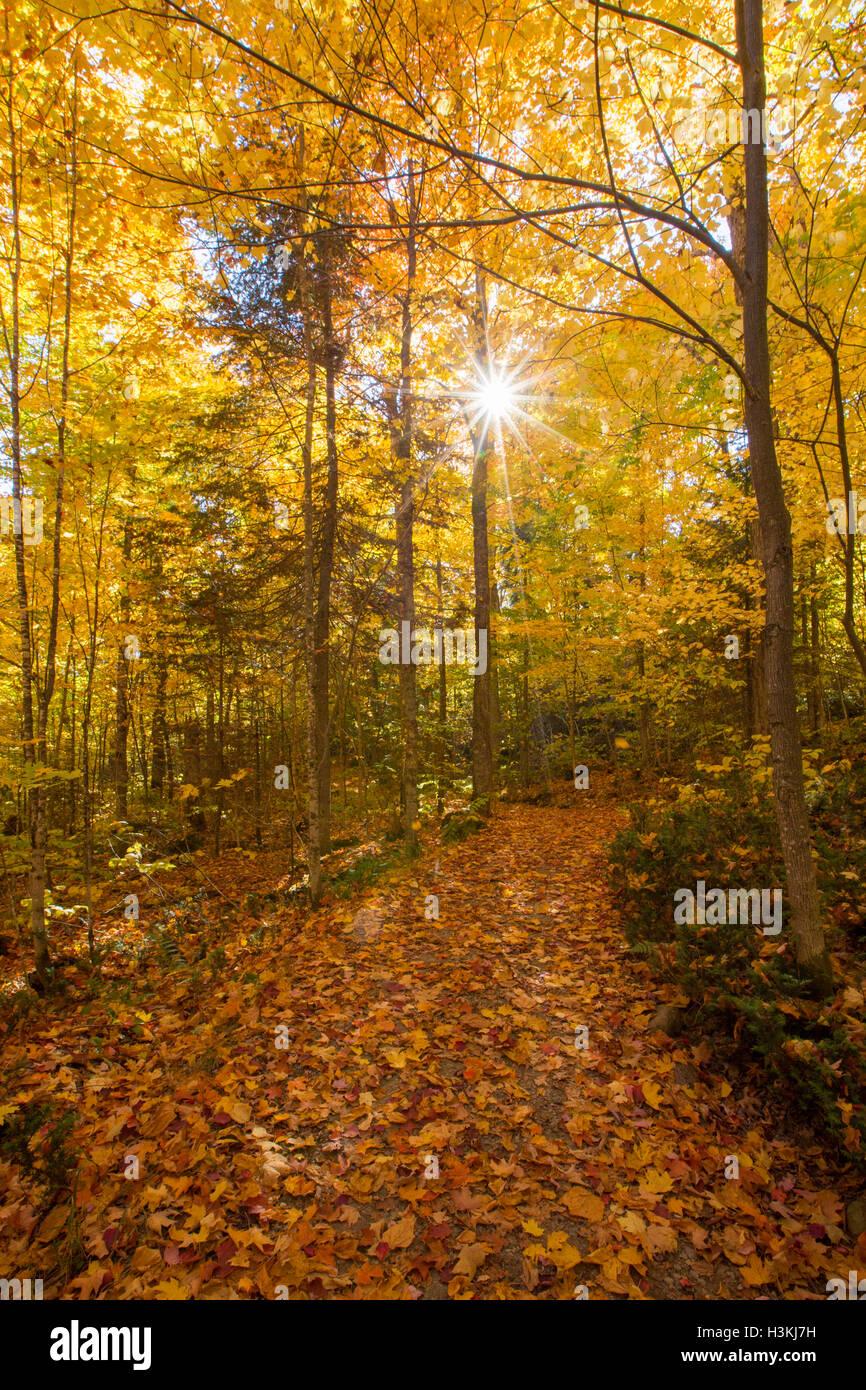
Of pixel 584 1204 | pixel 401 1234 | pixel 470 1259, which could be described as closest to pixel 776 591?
pixel 584 1204

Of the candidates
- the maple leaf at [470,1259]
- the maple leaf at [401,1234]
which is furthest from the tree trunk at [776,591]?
the maple leaf at [401,1234]

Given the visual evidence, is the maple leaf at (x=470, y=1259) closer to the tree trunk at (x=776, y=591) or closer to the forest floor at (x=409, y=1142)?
the forest floor at (x=409, y=1142)

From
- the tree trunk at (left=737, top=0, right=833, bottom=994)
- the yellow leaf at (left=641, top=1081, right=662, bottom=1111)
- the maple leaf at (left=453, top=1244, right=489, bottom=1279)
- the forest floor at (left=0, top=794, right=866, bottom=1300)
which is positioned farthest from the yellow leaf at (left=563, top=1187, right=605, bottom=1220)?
the tree trunk at (left=737, top=0, right=833, bottom=994)

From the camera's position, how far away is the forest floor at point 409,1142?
2.56 m

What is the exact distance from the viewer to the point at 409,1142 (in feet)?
10.7

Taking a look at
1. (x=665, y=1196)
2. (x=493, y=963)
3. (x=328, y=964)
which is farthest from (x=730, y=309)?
(x=328, y=964)

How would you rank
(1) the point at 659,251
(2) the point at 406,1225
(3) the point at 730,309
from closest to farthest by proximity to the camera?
(2) the point at 406,1225 < (1) the point at 659,251 < (3) the point at 730,309

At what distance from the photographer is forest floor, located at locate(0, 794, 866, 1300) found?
2561 mm

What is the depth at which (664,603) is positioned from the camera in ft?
28.2
